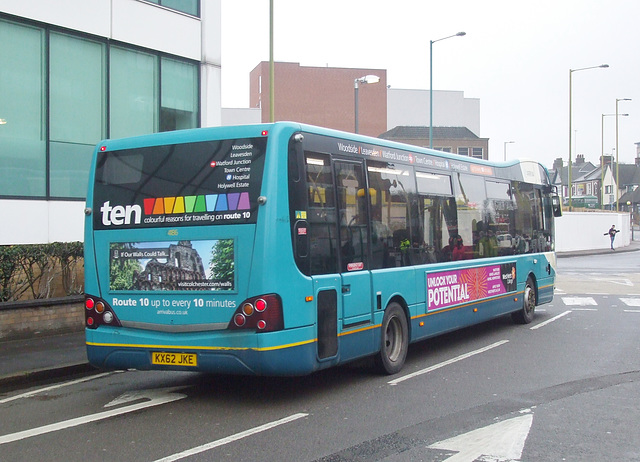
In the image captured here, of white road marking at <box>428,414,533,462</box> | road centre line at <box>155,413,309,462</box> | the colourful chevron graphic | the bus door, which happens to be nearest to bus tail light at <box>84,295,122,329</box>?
the colourful chevron graphic

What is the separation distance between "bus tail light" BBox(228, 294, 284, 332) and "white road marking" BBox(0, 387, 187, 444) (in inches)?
60.7

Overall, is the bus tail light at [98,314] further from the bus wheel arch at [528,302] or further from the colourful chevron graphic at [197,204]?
the bus wheel arch at [528,302]

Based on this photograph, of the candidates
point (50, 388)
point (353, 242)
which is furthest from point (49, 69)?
point (353, 242)

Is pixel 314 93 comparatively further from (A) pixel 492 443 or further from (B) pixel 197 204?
(A) pixel 492 443

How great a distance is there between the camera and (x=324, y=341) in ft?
25.9

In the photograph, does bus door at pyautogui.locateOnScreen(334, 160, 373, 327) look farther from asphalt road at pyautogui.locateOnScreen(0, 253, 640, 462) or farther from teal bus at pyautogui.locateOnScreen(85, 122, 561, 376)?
asphalt road at pyautogui.locateOnScreen(0, 253, 640, 462)

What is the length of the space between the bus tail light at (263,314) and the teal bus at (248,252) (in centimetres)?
1

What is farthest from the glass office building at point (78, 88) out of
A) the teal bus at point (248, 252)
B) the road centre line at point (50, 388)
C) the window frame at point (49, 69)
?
the teal bus at point (248, 252)

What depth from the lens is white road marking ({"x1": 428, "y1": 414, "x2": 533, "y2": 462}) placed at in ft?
19.0

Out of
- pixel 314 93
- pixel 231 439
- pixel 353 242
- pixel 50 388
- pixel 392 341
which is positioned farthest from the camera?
pixel 314 93

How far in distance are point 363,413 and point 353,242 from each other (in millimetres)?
2098

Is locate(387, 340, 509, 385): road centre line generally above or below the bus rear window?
below

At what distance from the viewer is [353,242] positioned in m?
8.61

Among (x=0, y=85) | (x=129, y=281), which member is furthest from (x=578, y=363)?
(x=0, y=85)
